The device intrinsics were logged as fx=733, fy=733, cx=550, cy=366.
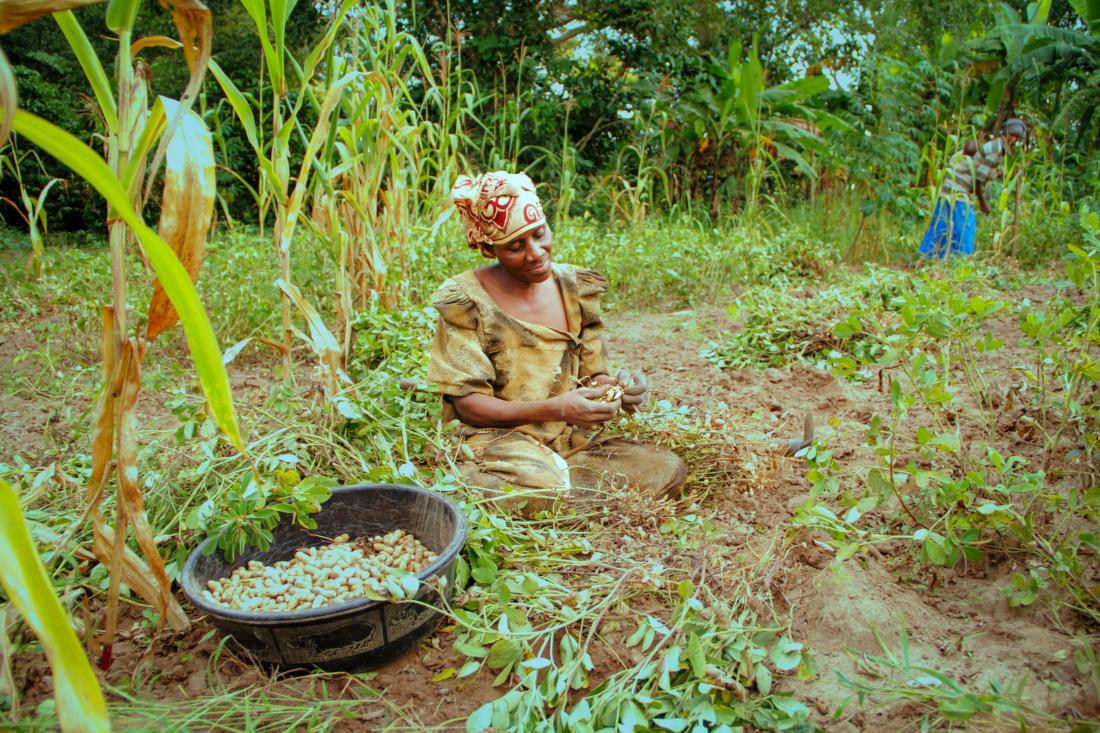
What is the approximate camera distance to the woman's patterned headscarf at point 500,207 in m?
1.87

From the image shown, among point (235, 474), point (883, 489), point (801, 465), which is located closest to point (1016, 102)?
point (801, 465)

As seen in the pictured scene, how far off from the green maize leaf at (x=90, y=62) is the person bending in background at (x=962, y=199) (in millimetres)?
3970

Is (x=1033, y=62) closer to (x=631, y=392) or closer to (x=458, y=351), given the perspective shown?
(x=631, y=392)

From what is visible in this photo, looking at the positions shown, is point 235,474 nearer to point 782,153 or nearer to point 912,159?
point 912,159

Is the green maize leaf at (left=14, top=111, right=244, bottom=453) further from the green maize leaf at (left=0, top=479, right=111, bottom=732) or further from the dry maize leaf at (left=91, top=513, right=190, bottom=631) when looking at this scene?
the dry maize leaf at (left=91, top=513, right=190, bottom=631)

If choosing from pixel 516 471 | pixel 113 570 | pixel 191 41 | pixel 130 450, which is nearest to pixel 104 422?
pixel 130 450

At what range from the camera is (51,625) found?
0.69 m

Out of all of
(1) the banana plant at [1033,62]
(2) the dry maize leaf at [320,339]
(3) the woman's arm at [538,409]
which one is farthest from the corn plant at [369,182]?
(1) the banana plant at [1033,62]

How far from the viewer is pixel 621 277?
14.6 ft

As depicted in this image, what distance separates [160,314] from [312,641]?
613mm

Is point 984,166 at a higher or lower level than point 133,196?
higher

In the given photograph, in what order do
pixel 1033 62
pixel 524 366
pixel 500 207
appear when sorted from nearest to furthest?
pixel 500 207 < pixel 524 366 < pixel 1033 62

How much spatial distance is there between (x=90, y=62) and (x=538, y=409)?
1.21 metres

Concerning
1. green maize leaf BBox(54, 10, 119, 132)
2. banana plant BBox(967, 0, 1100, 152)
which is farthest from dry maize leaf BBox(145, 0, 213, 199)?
banana plant BBox(967, 0, 1100, 152)
